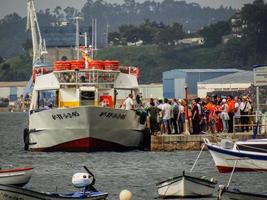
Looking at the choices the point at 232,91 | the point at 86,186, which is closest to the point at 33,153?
the point at 86,186

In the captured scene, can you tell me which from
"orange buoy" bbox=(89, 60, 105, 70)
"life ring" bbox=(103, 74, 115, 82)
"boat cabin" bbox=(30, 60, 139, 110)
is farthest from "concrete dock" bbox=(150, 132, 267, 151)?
"orange buoy" bbox=(89, 60, 105, 70)

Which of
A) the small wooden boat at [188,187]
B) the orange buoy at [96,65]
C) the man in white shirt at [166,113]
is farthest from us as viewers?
the orange buoy at [96,65]

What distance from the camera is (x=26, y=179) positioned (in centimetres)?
3897

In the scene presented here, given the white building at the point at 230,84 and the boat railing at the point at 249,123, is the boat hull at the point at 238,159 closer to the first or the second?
the boat railing at the point at 249,123

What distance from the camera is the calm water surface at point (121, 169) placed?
4506cm

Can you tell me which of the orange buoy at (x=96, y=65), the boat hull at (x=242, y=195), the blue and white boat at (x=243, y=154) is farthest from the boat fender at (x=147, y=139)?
the boat hull at (x=242, y=195)

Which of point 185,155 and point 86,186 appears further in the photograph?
point 185,155

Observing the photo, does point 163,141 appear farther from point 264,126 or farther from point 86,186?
point 86,186

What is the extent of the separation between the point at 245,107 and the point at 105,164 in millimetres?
7450

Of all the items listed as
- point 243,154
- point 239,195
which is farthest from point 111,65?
point 239,195

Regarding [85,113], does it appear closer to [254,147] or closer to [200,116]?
[200,116]

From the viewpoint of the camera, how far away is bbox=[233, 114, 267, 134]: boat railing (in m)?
57.8

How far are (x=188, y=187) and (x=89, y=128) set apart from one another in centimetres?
2247

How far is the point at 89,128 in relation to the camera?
201 ft
